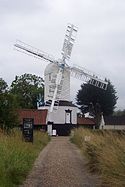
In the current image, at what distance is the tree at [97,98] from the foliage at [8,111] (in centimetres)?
6954

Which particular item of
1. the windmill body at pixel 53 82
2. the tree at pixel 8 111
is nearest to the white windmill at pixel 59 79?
the windmill body at pixel 53 82

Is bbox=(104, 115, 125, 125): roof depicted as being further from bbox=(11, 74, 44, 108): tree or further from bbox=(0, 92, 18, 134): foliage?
bbox=(0, 92, 18, 134): foliage

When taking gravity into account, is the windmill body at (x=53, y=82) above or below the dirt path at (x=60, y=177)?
above

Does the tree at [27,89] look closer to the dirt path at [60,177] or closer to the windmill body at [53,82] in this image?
the windmill body at [53,82]

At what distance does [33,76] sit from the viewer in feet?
362

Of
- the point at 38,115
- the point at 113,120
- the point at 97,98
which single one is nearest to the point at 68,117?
the point at 38,115

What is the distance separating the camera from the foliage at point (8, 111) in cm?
3678

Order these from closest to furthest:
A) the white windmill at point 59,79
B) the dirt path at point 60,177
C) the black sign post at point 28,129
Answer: the dirt path at point 60,177, the black sign post at point 28,129, the white windmill at point 59,79

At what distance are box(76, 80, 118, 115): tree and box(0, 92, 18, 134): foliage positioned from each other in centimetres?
6954

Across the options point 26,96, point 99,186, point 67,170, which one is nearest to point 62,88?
point 26,96

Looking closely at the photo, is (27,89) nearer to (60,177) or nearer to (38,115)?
(38,115)

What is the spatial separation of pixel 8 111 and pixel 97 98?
71.6 meters

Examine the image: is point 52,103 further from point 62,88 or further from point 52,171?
point 52,171

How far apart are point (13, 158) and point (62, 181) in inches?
83.9
